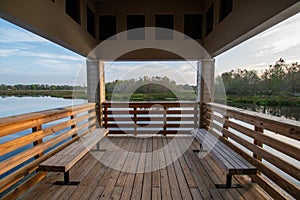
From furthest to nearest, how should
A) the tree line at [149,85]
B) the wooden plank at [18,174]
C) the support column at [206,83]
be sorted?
the tree line at [149,85] < the support column at [206,83] < the wooden plank at [18,174]

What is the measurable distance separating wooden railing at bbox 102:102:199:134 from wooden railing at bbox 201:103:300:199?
5.25 ft

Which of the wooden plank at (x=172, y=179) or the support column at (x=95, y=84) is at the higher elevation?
the support column at (x=95, y=84)

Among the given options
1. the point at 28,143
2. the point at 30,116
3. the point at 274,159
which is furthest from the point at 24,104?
the point at 274,159

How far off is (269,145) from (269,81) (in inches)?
36.3

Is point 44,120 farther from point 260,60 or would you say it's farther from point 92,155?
point 260,60

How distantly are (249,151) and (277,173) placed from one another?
0.68 meters

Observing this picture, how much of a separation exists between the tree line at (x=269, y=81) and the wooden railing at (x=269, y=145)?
351mm

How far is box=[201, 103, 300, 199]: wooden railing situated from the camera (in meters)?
1.77

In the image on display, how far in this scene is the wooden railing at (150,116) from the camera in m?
5.01

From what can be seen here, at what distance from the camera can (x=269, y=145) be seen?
2.14m

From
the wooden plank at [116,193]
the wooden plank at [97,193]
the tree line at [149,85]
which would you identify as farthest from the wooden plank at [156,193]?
the tree line at [149,85]

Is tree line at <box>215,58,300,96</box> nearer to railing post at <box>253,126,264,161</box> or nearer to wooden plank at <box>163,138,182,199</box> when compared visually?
railing post at <box>253,126,264,161</box>

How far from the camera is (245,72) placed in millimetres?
3318

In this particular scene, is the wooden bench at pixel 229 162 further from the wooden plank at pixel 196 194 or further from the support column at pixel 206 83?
the support column at pixel 206 83
